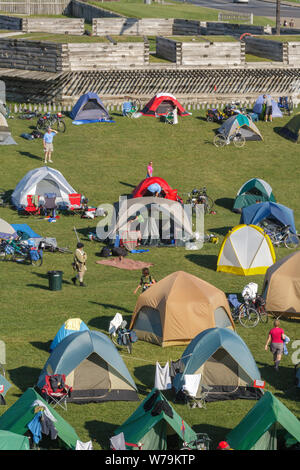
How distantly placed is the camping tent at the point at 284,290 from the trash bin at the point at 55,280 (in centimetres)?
671

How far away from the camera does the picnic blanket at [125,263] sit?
3300 centimetres

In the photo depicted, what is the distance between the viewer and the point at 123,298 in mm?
29547

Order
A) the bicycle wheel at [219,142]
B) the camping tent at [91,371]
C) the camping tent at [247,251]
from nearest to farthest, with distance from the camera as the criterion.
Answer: the camping tent at [91,371] < the camping tent at [247,251] < the bicycle wheel at [219,142]

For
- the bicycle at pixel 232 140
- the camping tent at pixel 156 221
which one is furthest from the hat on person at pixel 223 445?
the bicycle at pixel 232 140

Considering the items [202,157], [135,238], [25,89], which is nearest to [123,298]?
[135,238]

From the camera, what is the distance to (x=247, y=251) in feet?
107

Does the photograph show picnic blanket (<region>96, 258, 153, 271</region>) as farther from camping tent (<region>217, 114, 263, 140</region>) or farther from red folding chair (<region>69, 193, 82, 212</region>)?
camping tent (<region>217, 114, 263, 140</region>)

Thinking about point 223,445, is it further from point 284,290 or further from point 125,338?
point 284,290

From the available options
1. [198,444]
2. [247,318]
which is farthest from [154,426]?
[247,318]

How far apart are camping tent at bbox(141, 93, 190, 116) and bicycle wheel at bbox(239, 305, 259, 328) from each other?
24.0 metres

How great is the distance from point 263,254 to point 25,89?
80.2 feet

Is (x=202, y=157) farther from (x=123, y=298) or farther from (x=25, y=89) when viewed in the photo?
(x=123, y=298)

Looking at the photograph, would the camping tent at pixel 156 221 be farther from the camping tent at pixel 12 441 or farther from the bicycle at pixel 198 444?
the camping tent at pixel 12 441

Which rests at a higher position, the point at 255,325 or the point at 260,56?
the point at 260,56
